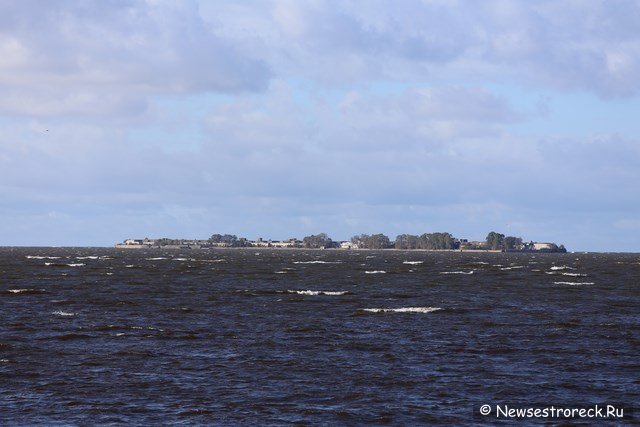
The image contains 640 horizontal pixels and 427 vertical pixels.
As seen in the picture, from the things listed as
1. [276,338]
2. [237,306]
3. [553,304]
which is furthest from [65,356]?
[553,304]

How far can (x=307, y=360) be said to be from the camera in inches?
1624

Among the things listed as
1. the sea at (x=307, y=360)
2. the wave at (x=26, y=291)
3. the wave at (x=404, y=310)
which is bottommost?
the sea at (x=307, y=360)

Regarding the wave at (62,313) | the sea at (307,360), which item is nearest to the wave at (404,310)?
the sea at (307,360)

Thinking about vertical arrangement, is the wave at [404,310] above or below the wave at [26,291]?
below

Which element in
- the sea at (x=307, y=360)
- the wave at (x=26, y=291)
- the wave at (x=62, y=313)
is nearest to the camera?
the sea at (x=307, y=360)

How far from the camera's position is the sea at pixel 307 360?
31.0 meters

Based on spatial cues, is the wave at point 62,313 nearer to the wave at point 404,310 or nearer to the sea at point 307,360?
the sea at point 307,360

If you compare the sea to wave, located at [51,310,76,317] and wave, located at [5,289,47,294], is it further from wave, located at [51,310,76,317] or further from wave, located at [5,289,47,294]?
wave, located at [5,289,47,294]

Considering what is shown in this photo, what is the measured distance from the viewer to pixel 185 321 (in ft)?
189

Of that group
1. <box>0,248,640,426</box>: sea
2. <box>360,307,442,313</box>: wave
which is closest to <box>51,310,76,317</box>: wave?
<box>0,248,640,426</box>: sea

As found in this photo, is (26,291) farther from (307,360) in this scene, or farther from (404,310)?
(307,360)

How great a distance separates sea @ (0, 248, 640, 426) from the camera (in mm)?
30969

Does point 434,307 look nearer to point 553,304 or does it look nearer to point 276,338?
point 553,304

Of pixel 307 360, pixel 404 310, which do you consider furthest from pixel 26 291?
pixel 307 360
